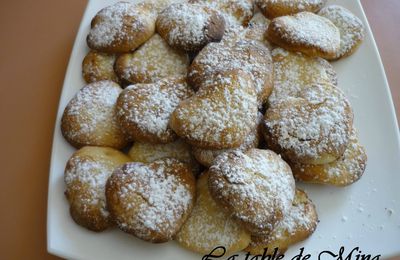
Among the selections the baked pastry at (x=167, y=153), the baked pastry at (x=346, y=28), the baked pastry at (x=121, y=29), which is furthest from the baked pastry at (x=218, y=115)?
the baked pastry at (x=346, y=28)

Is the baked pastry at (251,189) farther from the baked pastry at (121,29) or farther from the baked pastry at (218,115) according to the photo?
the baked pastry at (121,29)

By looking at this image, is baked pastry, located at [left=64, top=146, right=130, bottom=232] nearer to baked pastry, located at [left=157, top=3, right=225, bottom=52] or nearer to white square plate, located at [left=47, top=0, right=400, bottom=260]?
white square plate, located at [left=47, top=0, right=400, bottom=260]

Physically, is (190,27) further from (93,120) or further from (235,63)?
(93,120)

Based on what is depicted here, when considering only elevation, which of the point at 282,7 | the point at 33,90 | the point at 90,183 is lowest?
the point at 33,90

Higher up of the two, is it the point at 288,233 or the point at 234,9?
the point at 234,9

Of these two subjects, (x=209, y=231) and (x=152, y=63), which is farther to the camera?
(x=152, y=63)

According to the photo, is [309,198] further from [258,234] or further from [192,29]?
[192,29]

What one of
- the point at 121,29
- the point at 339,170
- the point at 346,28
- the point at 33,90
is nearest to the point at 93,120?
the point at 121,29
